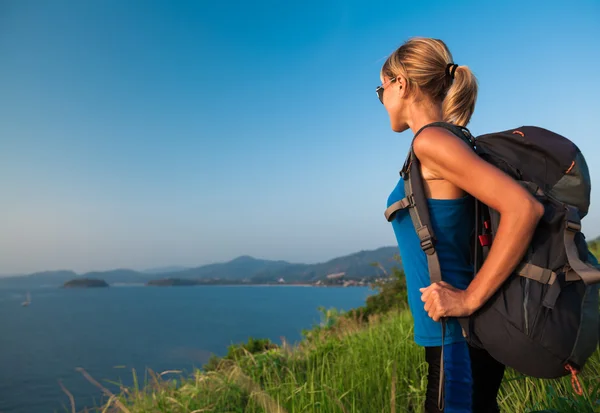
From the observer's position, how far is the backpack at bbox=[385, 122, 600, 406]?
1.01m

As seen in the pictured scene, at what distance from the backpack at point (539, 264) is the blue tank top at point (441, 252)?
0.13ft

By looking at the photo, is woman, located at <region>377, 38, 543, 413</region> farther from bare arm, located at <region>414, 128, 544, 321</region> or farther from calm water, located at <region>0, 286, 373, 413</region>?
calm water, located at <region>0, 286, 373, 413</region>

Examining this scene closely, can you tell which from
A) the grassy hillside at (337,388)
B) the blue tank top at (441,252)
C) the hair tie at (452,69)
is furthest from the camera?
the grassy hillside at (337,388)

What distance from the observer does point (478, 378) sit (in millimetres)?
1236

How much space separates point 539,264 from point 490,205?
0.20 metres

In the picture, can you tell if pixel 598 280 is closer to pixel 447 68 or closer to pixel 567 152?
pixel 567 152

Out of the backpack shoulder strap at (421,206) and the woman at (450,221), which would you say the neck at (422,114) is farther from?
the backpack shoulder strap at (421,206)

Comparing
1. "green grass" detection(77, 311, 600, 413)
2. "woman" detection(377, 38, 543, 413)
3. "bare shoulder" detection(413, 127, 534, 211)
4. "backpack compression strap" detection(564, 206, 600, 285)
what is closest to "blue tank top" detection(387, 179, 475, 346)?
"woman" detection(377, 38, 543, 413)

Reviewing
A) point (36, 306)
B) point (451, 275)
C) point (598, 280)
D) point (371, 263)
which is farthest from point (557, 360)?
point (36, 306)

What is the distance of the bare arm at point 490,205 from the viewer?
3.51 ft

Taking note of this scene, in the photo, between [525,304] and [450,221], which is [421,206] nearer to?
[450,221]

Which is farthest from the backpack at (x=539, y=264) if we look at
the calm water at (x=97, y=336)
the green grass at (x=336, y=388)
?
the calm water at (x=97, y=336)

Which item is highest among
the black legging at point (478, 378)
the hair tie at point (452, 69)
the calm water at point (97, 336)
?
the hair tie at point (452, 69)

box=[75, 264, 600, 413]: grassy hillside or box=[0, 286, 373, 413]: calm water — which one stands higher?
box=[75, 264, 600, 413]: grassy hillside
